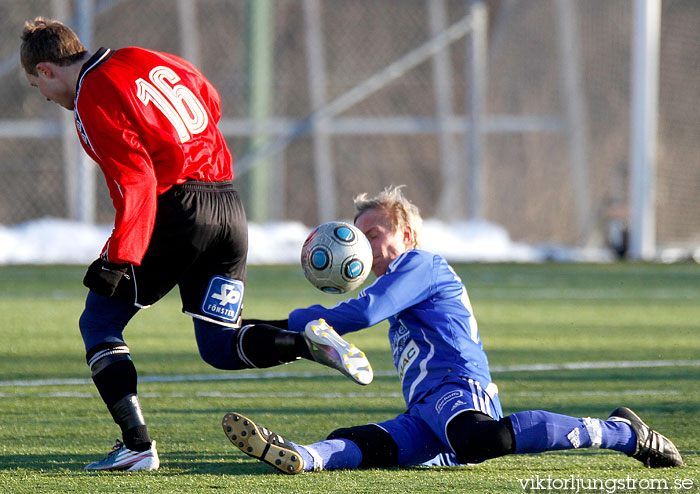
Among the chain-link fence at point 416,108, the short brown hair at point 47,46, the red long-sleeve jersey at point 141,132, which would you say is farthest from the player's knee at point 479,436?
the chain-link fence at point 416,108

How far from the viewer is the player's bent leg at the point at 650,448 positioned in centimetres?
369

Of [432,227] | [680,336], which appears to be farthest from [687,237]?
[680,336]

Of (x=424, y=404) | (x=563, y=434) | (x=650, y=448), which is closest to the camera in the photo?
(x=563, y=434)

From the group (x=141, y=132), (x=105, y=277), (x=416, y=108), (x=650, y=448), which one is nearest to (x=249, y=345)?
(x=105, y=277)

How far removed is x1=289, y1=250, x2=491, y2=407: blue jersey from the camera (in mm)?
3678

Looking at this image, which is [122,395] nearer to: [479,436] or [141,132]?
[141,132]

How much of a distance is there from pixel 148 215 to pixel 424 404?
1.18 metres

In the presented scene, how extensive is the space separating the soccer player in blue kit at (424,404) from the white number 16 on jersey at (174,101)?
0.71 metres

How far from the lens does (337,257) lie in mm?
3883

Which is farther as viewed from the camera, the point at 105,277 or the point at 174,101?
the point at 174,101

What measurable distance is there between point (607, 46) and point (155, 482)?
14042 millimetres

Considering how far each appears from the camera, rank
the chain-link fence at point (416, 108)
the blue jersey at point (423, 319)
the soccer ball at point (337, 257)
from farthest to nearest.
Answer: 1. the chain-link fence at point (416, 108)
2. the soccer ball at point (337, 257)
3. the blue jersey at point (423, 319)

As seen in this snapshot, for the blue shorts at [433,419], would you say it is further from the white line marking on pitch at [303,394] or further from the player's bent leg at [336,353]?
the white line marking on pitch at [303,394]

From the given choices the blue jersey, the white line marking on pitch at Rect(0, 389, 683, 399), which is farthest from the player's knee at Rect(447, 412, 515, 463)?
the white line marking on pitch at Rect(0, 389, 683, 399)
